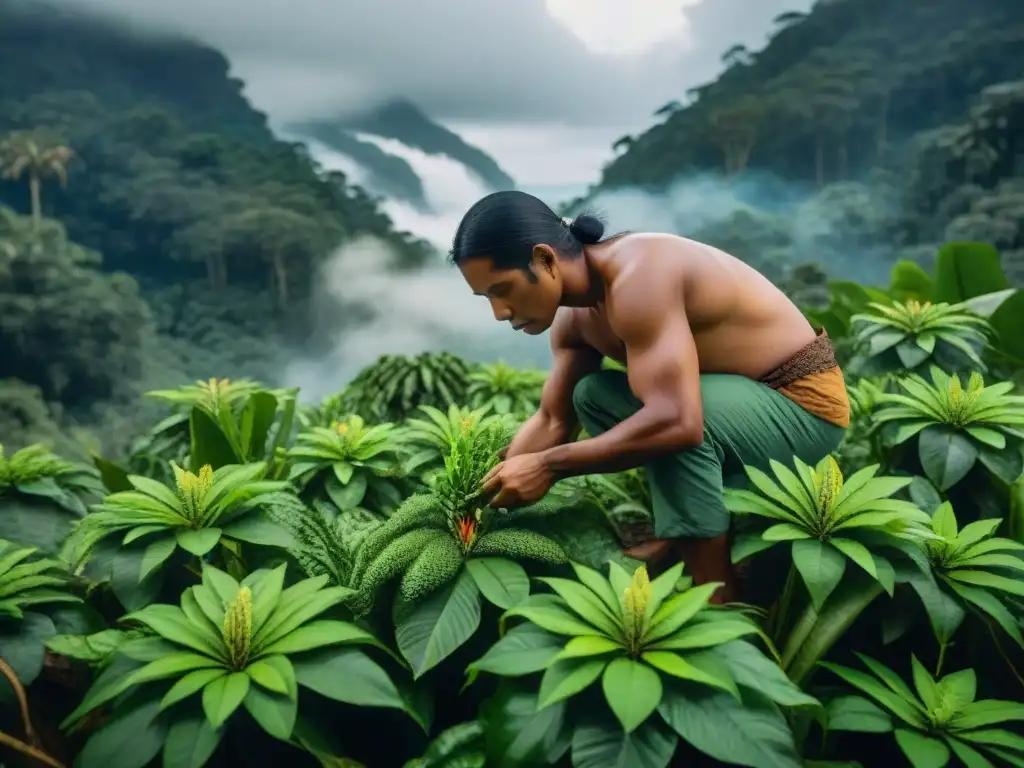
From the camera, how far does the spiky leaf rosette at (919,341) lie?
6.69 ft

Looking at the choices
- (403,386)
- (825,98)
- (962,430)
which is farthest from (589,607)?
(825,98)

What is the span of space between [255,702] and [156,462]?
5.74ft

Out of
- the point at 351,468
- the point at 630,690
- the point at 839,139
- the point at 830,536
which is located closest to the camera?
the point at 630,690

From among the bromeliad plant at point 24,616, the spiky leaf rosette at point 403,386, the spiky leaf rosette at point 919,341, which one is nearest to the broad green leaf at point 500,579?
the bromeliad plant at point 24,616

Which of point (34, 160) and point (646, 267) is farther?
point (34, 160)

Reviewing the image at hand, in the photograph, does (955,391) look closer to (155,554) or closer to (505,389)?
(155,554)

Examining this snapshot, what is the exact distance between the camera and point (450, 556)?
4.09ft

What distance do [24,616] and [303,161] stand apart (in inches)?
346

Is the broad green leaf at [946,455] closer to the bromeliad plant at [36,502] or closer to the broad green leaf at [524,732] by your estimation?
the broad green leaf at [524,732]

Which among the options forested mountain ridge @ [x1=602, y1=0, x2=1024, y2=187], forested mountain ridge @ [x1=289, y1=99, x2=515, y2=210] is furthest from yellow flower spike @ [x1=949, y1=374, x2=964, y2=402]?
forested mountain ridge @ [x1=602, y1=0, x2=1024, y2=187]

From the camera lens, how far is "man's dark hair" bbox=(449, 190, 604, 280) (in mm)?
1241

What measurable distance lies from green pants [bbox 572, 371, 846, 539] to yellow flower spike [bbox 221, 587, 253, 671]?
2.30ft

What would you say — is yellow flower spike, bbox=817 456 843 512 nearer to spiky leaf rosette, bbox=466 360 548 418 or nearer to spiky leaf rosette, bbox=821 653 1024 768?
spiky leaf rosette, bbox=821 653 1024 768

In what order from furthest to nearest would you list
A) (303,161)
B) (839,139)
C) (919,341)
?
(303,161)
(839,139)
(919,341)
